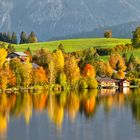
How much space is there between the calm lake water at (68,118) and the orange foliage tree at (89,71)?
3091cm

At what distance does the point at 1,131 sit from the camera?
153ft

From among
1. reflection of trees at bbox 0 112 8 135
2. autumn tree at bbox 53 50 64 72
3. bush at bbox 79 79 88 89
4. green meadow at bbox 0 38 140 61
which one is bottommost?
reflection of trees at bbox 0 112 8 135

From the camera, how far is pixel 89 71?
372 ft

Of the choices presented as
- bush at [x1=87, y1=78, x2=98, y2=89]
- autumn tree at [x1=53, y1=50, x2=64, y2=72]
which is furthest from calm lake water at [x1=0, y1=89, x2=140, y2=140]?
bush at [x1=87, y1=78, x2=98, y2=89]

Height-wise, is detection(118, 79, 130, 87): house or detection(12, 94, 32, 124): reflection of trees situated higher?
detection(118, 79, 130, 87): house

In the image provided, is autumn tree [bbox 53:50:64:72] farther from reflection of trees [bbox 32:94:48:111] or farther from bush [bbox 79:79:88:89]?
reflection of trees [bbox 32:94:48:111]

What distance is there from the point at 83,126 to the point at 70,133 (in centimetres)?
409

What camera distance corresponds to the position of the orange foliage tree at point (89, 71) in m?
111

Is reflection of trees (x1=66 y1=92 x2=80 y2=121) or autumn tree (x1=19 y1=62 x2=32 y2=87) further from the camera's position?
autumn tree (x1=19 y1=62 x2=32 y2=87)

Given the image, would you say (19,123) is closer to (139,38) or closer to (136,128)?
(136,128)

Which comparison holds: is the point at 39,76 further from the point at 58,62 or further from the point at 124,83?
the point at 124,83

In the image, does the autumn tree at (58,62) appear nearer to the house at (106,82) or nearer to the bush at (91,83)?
the bush at (91,83)

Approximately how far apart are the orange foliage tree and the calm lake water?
3091cm

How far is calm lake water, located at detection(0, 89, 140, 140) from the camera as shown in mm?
45531
